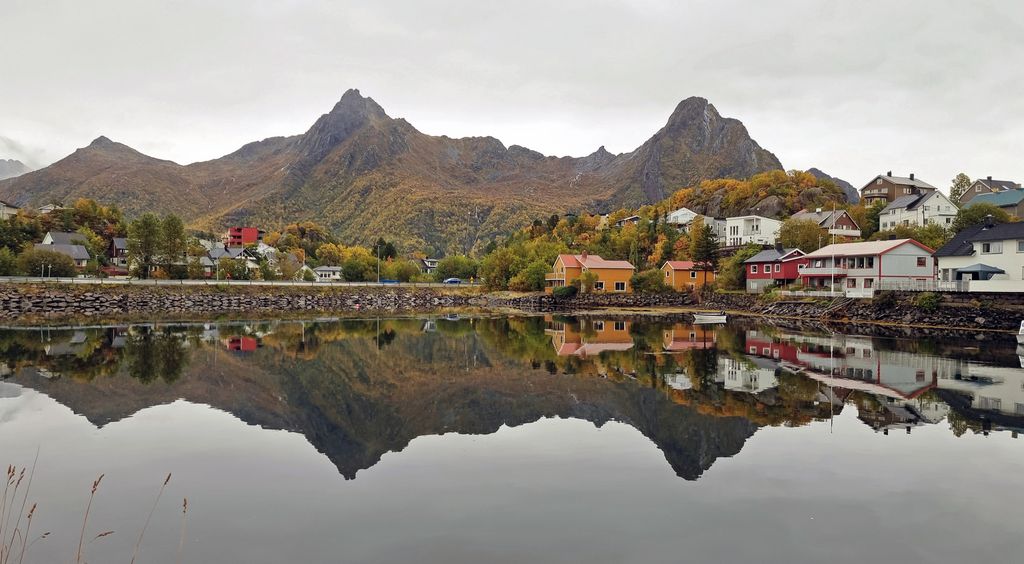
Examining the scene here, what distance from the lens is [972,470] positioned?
10.0m

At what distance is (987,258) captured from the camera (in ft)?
124

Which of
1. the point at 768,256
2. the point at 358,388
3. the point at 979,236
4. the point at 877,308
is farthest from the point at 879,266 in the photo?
the point at 358,388

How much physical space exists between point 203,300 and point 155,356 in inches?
1632

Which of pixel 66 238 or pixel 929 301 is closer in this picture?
pixel 929 301

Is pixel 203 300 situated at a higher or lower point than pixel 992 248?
lower

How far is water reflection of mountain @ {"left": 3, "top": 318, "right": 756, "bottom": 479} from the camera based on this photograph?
12844 millimetres

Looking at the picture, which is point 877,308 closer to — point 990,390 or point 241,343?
point 990,390

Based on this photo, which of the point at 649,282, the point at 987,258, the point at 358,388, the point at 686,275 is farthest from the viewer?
the point at 649,282

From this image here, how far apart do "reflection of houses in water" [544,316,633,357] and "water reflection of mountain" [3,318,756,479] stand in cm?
143

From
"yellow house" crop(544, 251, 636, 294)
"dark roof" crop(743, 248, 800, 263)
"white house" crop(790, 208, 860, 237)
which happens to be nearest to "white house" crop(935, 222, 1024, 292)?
"dark roof" crop(743, 248, 800, 263)

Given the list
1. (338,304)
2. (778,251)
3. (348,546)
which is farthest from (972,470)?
(338,304)

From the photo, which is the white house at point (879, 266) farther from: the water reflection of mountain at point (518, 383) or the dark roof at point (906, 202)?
the dark roof at point (906, 202)

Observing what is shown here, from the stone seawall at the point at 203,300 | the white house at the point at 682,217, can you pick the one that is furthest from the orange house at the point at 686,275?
the stone seawall at the point at 203,300

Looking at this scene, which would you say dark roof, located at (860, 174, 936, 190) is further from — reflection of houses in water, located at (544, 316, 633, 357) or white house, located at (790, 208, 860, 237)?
reflection of houses in water, located at (544, 316, 633, 357)
